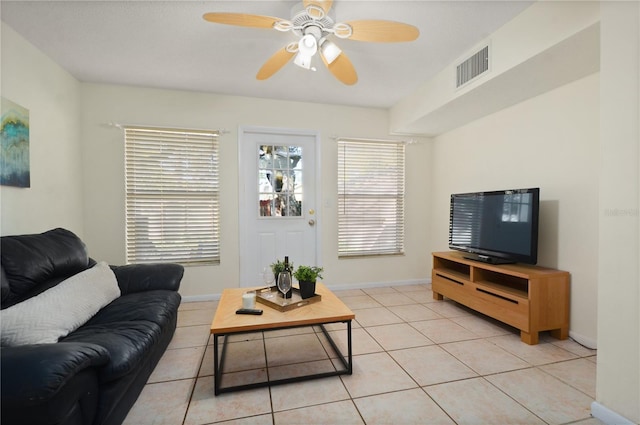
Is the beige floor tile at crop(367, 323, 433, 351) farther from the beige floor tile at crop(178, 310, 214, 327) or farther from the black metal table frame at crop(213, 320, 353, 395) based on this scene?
the beige floor tile at crop(178, 310, 214, 327)

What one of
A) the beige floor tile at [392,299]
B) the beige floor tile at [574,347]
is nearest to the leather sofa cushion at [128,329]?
the beige floor tile at [392,299]

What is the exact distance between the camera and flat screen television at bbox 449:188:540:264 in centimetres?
247

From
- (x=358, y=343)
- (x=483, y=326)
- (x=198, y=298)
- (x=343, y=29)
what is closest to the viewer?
(x=343, y=29)

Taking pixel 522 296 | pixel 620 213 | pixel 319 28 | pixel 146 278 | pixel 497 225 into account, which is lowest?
pixel 522 296

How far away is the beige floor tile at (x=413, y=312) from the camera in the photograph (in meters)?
2.91

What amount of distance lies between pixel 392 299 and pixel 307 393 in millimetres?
2003

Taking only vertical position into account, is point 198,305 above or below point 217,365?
below

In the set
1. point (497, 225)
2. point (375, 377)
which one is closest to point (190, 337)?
point (375, 377)

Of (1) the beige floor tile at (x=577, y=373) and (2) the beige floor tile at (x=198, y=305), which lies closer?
(1) the beige floor tile at (x=577, y=373)

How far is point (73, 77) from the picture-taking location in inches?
119

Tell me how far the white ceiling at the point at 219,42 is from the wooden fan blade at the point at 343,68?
299mm

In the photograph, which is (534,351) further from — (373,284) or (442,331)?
(373,284)

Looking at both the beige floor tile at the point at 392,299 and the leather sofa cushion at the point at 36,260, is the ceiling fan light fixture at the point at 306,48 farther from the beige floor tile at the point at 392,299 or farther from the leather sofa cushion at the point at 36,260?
the beige floor tile at the point at 392,299

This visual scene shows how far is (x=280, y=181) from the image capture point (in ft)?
12.3
